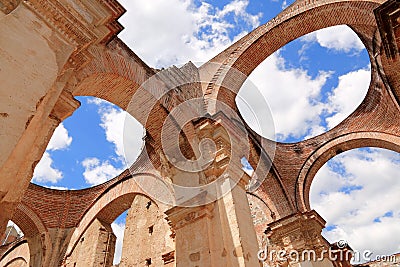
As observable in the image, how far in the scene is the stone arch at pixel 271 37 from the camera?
625 cm

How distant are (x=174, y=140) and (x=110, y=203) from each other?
16.7ft

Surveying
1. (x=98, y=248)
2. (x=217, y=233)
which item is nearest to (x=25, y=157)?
(x=217, y=233)

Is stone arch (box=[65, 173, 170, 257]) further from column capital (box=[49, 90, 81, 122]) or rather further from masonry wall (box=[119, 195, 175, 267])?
column capital (box=[49, 90, 81, 122])

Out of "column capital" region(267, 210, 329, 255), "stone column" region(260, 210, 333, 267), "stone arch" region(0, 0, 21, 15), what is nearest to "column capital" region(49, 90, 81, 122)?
"stone arch" region(0, 0, 21, 15)

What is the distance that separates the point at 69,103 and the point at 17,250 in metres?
10.6

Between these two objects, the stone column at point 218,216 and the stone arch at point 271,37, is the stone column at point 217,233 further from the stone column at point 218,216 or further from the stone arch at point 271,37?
the stone arch at point 271,37

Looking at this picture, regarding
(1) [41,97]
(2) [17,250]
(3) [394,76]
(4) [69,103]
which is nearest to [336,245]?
(3) [394,76]

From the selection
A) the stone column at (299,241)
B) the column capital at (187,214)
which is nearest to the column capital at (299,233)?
the stone column at (299,241)

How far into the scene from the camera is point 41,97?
6.39ft

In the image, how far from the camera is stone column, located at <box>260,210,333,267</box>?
6.96 metres

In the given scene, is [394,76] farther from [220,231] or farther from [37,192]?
[37,192]

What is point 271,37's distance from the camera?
6.87 metres

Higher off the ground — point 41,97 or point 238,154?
point 238,154

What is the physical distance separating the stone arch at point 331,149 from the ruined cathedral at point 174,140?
0.03m
